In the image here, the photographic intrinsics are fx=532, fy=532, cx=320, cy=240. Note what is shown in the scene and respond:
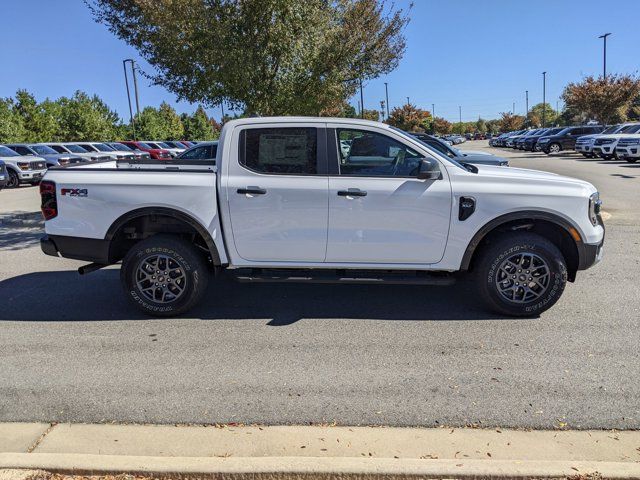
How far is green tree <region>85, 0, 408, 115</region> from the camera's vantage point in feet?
32.0

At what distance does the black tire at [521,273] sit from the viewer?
5105 millimetres

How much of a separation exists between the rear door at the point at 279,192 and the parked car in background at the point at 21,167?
17692 millimetres

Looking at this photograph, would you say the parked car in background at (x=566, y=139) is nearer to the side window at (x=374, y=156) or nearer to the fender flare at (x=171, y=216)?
the side window at (x=374, y=156)

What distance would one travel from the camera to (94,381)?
161 inches

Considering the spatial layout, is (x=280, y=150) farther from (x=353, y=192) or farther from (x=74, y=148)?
(x=74, y=148)

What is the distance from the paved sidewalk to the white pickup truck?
2.02 meters

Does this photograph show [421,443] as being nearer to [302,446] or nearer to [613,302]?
[302,446]

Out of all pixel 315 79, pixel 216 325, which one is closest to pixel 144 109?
pixel 315 79

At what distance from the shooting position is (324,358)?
4465 millimetres

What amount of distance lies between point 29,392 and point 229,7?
311 inches

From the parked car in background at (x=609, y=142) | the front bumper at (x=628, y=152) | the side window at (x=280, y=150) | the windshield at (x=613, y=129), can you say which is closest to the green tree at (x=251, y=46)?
the side window at (x=280, y=150)

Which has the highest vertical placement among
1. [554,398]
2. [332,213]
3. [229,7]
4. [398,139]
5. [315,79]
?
[229,7]

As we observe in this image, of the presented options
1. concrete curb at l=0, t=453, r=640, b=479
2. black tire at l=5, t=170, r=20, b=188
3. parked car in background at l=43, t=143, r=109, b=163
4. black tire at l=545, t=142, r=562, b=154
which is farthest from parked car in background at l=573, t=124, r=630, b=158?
concrete curb at l=0, t=453, r=640, b=479

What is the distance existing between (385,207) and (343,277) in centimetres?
80
